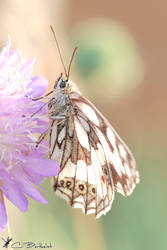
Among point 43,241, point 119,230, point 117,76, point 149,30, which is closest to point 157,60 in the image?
point 149,30

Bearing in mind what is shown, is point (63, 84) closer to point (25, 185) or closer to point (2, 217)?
point (25, 185)

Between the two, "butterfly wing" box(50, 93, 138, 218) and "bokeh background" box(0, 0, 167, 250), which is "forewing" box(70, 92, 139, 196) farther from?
"bokeh background" box(0, 0, 167, 250)

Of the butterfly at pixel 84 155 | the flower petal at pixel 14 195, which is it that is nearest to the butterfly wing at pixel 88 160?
the butterfly at pixel 84 155

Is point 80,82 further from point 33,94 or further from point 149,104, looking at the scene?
point 149,104

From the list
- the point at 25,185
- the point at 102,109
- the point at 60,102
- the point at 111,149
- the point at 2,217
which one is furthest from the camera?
the point at 102,109

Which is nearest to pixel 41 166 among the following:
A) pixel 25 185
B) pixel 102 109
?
pixel 25 185

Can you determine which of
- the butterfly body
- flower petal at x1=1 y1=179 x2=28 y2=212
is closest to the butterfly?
the butterfly body
